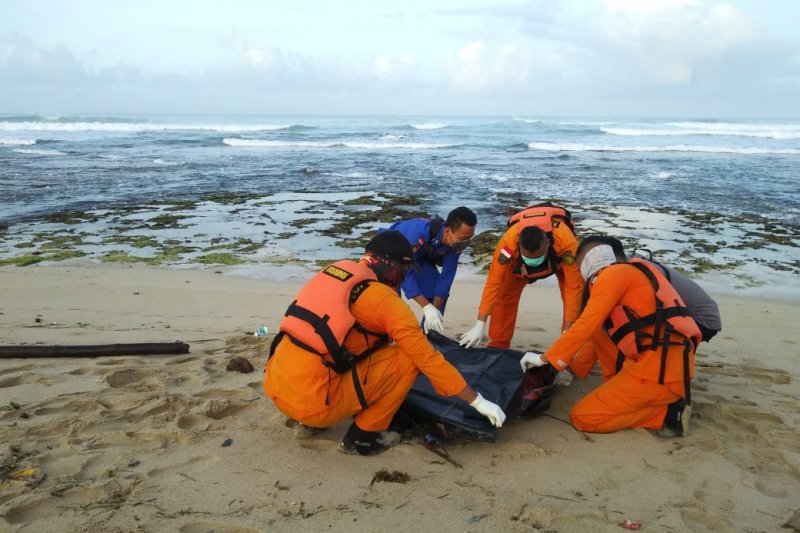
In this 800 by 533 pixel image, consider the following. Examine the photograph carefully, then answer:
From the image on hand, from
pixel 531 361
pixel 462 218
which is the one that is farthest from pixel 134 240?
pixel 531 361

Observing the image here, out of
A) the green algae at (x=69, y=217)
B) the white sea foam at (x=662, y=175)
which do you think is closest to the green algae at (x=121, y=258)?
the green algae at (x=69, y=217)

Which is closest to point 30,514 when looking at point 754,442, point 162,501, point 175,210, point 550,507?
point 162,501

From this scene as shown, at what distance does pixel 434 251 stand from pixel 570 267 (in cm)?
116

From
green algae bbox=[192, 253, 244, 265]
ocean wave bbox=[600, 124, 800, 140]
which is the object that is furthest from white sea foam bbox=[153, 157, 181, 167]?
ocean wave bbox=[600, 124, 800, 140]

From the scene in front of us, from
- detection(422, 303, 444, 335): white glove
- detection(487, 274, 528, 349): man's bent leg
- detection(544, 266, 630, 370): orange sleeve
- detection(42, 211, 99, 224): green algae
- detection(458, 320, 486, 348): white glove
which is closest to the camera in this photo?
detection(544, 266, 630, 370): orange sleeve

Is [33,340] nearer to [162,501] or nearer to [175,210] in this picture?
[162,501]

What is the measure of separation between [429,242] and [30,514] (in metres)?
3.35

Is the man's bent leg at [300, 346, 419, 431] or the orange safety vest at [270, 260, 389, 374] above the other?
the orange safety vest at [270, 260, 389, 374]

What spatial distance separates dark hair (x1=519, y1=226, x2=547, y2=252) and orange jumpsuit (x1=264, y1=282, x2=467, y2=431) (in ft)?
4.87

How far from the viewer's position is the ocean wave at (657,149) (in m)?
29.5

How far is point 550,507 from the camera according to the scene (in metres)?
2.81

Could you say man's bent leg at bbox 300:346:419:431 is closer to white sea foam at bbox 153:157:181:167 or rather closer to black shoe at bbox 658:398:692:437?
black shoe at bbox 658:398:692:437

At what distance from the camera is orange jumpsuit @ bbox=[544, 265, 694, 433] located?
139 inches

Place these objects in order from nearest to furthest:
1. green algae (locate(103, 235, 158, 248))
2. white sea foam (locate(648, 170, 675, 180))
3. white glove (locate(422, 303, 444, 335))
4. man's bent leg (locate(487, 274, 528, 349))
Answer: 1. white glove (locate(422, 303, 444, 335))
2. man's bent leg (locate(487, 274, 528, 349))
3. green algae (locate(103, 235, 158, 248))
4. white sea foam (locate(648, 170, 675, 180))
